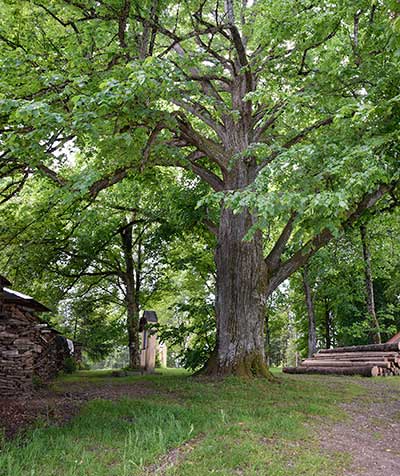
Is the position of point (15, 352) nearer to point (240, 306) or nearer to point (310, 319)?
point (240, 306)

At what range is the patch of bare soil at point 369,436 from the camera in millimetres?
4234

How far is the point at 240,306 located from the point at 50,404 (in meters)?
4.16

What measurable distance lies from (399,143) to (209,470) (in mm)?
4880

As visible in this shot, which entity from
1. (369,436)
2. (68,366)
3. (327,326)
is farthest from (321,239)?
(327,326)

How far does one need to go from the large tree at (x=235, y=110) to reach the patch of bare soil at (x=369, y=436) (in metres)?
2.45

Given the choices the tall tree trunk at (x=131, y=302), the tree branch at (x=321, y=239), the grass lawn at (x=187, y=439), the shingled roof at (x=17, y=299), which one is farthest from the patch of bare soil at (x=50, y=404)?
the tall tree trunk at (x=131, y=302)

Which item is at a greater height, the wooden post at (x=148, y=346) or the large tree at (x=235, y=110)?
the large tree at (x=235, y=110)

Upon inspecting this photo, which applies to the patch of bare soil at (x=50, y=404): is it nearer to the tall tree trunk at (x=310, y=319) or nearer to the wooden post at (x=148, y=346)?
the wooden post at (x=148, y=346)

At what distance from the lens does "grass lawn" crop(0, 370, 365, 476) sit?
13.0ft

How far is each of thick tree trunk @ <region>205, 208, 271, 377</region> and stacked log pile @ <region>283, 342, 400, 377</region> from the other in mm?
5333

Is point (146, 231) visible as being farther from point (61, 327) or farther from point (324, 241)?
point (324, 241)

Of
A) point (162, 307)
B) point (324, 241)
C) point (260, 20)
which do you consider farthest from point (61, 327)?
point (260, 20)

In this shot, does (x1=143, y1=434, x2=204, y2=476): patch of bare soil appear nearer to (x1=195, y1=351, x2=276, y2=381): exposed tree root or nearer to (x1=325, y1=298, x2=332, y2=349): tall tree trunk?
(x1=195, y1=351, x2=276, y2=381): exposed tree root

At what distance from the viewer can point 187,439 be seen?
4750 millimetres
